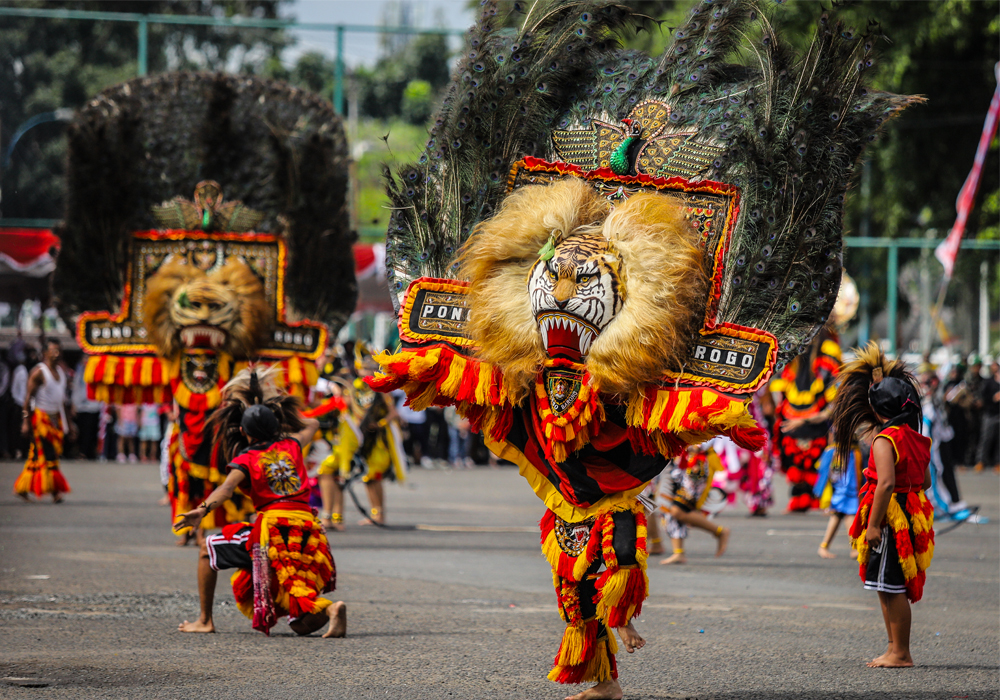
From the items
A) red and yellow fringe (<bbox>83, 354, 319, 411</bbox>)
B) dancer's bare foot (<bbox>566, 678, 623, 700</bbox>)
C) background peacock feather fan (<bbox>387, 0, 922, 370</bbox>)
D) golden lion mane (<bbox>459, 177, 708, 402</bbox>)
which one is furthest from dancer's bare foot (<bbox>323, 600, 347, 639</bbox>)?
red and yellow fringe (<bbox>83, 354, 319, 411</bbox>)

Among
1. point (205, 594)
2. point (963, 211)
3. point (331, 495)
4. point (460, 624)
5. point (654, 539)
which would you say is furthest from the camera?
point (963, 211)

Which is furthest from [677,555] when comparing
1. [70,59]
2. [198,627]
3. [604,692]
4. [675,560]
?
[70,59]

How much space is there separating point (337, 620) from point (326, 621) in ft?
0.49

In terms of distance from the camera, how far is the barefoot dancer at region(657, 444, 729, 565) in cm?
948

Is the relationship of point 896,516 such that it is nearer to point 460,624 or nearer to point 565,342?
point 565,342

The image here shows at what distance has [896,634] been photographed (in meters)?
5.88

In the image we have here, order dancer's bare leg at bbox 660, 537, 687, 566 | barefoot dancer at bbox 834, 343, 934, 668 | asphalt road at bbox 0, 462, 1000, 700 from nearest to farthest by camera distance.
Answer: asphalt road at bbox 0, 462, 1000, 700 → barefoot dancer at bbox 834, 343, 934, 668 → dancer's bare leg at bbox 660, 537, 687, 566

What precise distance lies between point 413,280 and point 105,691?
218 centimetres

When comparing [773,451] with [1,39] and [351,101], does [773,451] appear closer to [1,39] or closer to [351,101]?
[1,39]

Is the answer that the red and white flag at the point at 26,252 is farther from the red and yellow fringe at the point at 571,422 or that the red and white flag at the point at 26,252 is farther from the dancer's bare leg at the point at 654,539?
the red and yellow fringe at the point at 571,422

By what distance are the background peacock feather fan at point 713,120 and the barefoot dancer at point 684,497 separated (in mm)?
4495

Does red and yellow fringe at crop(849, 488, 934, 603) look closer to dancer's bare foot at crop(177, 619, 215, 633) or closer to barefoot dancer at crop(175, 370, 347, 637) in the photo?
barefoot dancer at crop(175, 370, 347, 637)

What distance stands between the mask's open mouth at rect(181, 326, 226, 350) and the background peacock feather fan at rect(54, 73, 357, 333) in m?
1.06

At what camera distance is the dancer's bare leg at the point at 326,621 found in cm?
630
